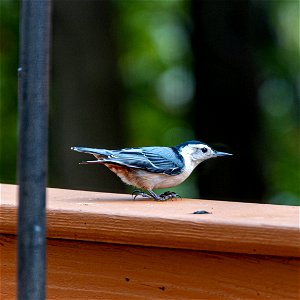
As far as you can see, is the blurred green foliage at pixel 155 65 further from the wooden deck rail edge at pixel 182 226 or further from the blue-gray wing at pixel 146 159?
the wooden deck rail edge at pixel 182 226

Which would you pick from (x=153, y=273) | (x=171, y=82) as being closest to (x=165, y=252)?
(x=153, y=273)

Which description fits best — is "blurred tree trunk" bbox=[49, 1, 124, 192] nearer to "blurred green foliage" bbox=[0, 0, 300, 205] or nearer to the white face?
"blurred green foliage" bbox=[0, 0, 300, 205]

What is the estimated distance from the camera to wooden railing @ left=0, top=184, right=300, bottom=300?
64.3 inches

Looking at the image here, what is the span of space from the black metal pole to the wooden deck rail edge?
52cm

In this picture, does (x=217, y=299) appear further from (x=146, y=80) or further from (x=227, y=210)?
(x=146, y=80)

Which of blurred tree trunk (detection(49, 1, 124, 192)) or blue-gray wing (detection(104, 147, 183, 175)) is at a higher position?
blurred tree trunk (detection(49, 1, 124, 192))

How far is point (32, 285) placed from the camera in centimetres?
124

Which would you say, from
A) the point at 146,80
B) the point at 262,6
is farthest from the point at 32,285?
the point at 146,80

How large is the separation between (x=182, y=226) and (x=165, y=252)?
0.09 meters

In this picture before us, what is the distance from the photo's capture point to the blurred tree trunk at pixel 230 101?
7668mm

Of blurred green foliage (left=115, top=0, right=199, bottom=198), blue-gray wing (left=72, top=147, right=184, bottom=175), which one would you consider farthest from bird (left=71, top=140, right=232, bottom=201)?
blurred green foliage (left=115, top=0, right=199, bottom=198)

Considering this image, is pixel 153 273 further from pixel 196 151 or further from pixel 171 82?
pixel 171 82

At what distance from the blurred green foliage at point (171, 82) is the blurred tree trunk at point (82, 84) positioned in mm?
443

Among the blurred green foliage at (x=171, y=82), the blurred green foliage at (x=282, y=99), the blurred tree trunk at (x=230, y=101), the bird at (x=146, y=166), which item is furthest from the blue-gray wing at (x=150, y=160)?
the blurred green foliage at (x=282, y=99)
